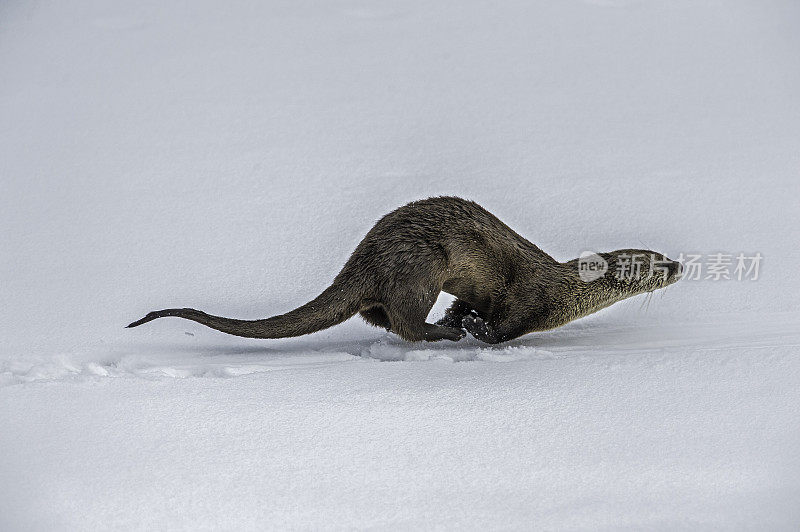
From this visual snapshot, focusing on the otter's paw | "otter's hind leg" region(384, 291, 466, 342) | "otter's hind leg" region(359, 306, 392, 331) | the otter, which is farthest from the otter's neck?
"otter's hind leg" region(359, 306, 392, 331)

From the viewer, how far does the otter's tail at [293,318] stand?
2.74m

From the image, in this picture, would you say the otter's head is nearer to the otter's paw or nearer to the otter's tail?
the otter's paw

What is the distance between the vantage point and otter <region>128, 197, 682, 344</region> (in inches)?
110

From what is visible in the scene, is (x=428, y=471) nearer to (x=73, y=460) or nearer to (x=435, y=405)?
(x=435, y=405)

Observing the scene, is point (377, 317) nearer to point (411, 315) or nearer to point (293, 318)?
point (411, 315)

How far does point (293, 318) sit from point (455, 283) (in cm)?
62

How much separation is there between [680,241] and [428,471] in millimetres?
1947

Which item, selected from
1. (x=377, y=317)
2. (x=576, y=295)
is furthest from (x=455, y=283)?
(x=576, y=295)

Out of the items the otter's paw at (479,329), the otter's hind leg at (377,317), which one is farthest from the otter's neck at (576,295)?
the otter's hind leg at (377,317)

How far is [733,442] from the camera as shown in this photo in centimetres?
245

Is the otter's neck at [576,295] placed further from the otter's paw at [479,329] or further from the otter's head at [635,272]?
the otter's paw at [479,329]

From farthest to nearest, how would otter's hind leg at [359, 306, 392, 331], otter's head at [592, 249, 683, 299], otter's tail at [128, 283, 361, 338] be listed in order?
1. otter's head at [592, 249, 683, 299]
2. otter's hind leg at [359, 306, 392, 331]
3. otter's tail at [128, 283, 361, 338]

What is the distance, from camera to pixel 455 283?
2.99 metres

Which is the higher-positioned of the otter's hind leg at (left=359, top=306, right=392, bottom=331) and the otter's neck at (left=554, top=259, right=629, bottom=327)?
the otter's neck at (left=554, top=259, right=629, bottom=327)
